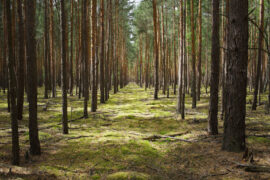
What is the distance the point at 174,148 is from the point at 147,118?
176 inches

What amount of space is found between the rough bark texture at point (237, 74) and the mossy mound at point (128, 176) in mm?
2642

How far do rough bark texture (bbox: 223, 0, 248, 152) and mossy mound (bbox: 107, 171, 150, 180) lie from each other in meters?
2.64

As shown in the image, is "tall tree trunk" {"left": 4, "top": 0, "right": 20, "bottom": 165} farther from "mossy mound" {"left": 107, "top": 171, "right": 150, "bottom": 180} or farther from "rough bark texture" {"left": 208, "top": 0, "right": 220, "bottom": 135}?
"rough bark texture" {"left": 208, "top": 0, "right": 220, "bottom": 135}

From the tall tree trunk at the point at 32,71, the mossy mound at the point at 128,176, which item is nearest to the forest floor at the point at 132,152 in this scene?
the mossy mound at the point at 128,176

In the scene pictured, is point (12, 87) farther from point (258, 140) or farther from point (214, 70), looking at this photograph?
point (258, 140)

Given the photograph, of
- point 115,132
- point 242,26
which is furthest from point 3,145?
point 242,26

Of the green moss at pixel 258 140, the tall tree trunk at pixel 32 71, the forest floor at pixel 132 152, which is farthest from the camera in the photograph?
the green moss at pixel 258 140

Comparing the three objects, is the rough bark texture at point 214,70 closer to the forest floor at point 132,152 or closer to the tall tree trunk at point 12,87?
the forest floor at point 132,152

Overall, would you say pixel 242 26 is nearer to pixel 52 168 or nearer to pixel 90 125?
pixel 52 168

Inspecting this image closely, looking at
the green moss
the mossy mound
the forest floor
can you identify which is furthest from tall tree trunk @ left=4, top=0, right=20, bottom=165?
the green moss

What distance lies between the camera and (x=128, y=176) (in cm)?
426

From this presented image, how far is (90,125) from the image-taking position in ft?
30.3

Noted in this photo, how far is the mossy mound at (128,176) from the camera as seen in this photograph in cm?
423

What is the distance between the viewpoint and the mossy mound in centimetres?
423
